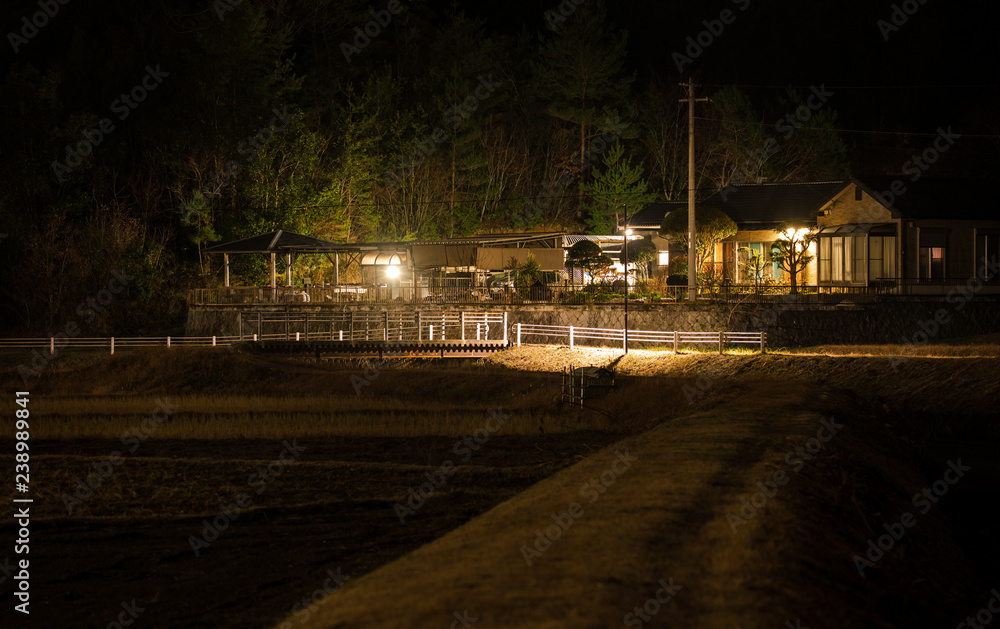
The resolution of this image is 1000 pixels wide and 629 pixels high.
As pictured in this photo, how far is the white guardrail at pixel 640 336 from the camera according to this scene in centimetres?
3005

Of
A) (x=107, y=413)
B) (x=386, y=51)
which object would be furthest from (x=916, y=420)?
(x=386, y=51)

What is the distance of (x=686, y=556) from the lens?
7.77 metres

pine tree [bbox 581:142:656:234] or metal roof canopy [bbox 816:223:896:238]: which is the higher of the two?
pine tree [bbox 581:142:656:234]

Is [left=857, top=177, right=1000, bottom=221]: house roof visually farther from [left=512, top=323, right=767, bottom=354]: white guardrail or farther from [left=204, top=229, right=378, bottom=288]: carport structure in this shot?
[left=204, top=229, right=378, bottom=288]: carport structure

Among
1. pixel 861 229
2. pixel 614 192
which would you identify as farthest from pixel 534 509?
pixel 614 192

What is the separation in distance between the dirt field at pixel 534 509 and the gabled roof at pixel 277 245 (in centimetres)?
1965

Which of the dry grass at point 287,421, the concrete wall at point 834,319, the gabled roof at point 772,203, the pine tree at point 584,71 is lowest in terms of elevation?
the dry grass at point 287,421

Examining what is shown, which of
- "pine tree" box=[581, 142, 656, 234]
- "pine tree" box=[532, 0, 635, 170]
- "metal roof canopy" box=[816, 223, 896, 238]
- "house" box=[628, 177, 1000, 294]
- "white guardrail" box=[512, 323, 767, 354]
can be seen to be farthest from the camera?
"pine tree" box=[532, 0, 635, 170]

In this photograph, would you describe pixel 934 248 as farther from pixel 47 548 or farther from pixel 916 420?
pixel 47 548

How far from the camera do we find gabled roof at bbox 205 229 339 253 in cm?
4416

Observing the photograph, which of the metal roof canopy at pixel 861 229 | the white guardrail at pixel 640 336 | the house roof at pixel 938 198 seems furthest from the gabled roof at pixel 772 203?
the white guardrail at pixel 640 336

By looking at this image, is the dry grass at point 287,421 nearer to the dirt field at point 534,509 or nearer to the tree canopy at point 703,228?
the dirt field at point 534,509

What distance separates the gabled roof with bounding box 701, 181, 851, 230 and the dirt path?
96.4ft

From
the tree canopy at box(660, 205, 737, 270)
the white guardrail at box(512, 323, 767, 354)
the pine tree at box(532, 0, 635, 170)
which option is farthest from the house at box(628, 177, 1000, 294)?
the pine tree at box(532, 0, 635, 170)
